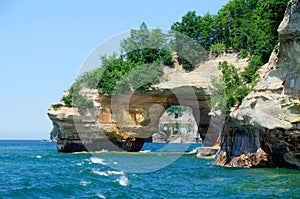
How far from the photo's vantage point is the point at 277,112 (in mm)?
22500

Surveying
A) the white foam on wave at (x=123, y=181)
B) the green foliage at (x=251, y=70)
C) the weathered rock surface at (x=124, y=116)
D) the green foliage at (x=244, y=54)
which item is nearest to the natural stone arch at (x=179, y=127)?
the weathered rock surface at (x=124, y=116)

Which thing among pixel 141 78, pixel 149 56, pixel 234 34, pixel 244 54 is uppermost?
pixel 234 34

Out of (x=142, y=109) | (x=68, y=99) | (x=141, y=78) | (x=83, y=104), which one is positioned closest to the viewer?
(x=141, y=78)

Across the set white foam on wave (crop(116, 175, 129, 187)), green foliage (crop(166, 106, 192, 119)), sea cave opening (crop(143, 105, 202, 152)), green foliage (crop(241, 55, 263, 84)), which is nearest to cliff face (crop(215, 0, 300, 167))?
green foliage (crop(241, 55, 263, 84))

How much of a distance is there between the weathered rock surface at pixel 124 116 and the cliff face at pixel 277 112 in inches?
690

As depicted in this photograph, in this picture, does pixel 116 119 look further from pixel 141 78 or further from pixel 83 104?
pixel 141 78

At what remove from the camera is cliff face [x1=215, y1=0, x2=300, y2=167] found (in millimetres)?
21891

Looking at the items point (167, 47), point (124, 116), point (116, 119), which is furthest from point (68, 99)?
point (167, 47)

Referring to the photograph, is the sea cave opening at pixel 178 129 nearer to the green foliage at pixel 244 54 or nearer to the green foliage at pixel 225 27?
the green foliage at pixel 225 27

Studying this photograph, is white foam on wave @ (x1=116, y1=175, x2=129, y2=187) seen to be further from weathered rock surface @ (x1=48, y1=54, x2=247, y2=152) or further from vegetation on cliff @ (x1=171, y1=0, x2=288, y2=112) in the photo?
weathered rock surface @ (x1=48, y1=54, x2=247, y2=152)

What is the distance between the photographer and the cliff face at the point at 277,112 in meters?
21.9

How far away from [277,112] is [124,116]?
2723cm

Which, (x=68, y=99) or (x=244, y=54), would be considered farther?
(x=68, y=99)

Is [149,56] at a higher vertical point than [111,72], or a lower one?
higher
